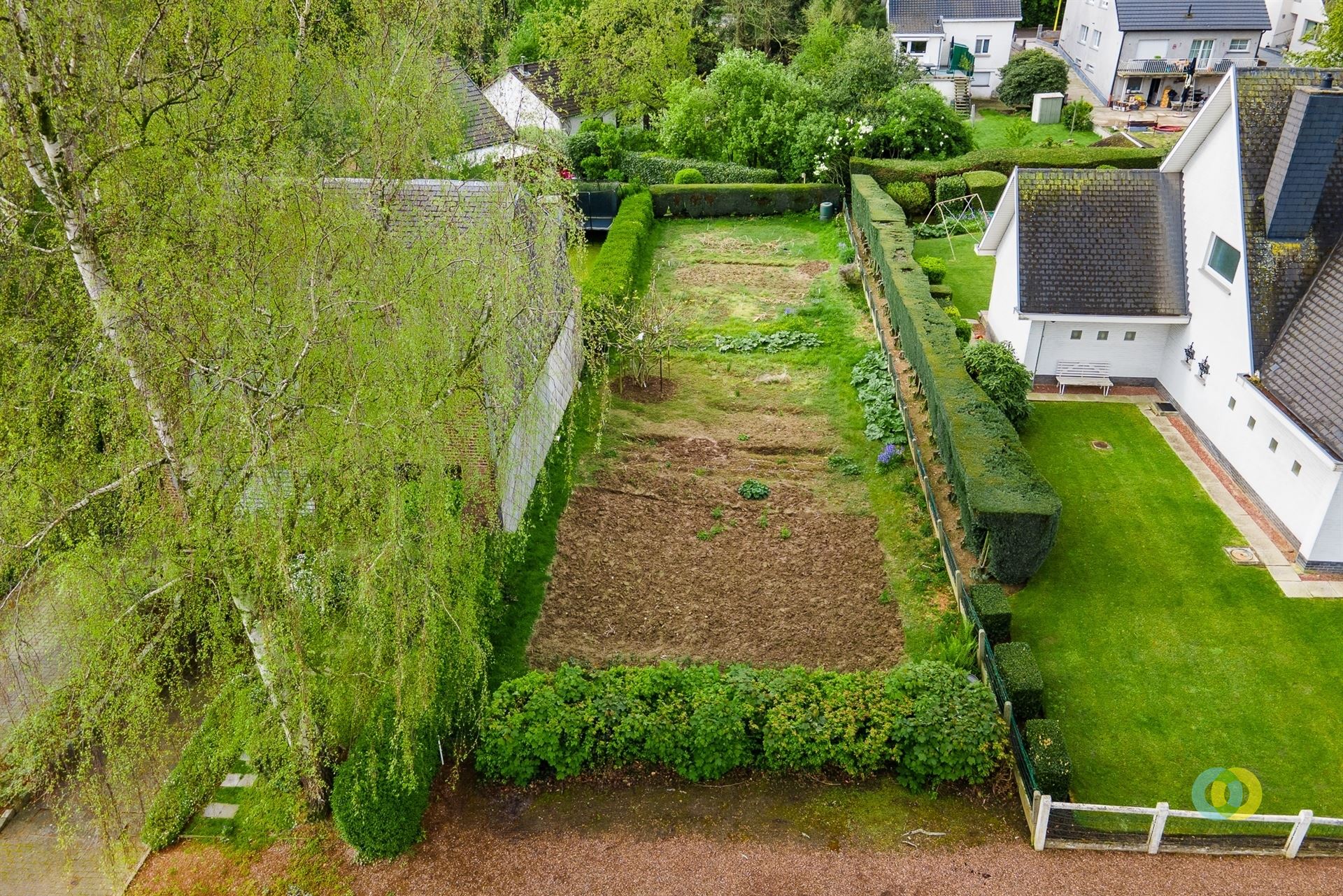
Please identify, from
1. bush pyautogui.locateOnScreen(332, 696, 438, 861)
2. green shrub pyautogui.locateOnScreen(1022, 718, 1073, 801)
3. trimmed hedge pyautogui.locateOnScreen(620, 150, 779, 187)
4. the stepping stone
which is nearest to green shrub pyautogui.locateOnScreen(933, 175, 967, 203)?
trimmed hedge pyautogui.locateOnScreen(620, 150, 779, 187)

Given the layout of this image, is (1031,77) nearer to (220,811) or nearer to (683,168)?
(683,168)

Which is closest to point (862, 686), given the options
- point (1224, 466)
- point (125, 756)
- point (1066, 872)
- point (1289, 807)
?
point (1066, 872)

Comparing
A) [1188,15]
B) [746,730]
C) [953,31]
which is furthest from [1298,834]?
[953,31]

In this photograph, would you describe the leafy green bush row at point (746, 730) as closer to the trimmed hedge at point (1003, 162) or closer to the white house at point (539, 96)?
the trimmed hedge at point (1003, 162)

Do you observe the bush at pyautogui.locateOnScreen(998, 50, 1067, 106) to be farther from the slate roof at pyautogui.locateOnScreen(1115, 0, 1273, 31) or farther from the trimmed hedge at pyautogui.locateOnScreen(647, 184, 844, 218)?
the trimmed hedge at pyautogui.locateOnScreen(647, 184, 844, 218)

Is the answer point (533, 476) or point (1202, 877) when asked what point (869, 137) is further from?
point (1202, 877)

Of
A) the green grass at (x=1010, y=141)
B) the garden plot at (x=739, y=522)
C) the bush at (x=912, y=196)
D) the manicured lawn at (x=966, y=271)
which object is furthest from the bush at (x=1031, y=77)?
the garden plot at (x=739, y=522)
